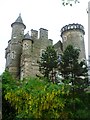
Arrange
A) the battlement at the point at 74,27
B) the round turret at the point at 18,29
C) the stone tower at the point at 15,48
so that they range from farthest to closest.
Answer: the battlement at the point at 74,27 < the round turret at the point at 18,29 < the stone tower at the point at 15,48

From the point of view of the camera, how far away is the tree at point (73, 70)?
23.3 m

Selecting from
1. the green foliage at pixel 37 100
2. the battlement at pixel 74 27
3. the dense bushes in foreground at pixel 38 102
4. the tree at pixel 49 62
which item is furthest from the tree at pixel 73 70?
the battlement at pixel 74 27

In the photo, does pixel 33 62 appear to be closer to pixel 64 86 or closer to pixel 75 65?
pixel 75 65

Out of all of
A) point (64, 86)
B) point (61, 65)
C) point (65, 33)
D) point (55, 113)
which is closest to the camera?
point (55, 113)

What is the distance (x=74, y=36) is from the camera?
123 ft

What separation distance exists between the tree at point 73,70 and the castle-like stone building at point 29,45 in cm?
948

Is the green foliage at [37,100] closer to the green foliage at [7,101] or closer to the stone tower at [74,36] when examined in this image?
the green foliage at [7,101]

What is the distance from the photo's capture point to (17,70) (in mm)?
35188

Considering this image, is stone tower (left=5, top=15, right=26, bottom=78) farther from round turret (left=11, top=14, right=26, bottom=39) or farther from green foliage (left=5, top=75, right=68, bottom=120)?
green foliage (left=5, top=75, right=68, bottom=120)

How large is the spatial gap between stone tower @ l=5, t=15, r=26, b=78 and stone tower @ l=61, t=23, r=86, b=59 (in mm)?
5956

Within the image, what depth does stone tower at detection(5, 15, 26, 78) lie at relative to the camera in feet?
115

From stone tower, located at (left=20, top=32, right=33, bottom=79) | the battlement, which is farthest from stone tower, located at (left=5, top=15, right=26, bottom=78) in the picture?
the battlement

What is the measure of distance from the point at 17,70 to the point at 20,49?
115 inches

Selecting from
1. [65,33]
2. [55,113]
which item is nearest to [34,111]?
[55,113]
